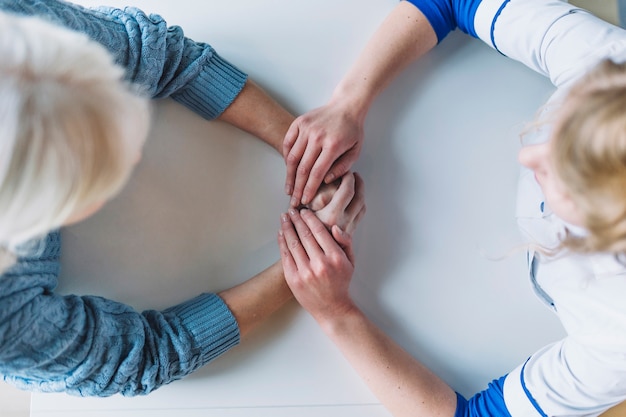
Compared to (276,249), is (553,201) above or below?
above

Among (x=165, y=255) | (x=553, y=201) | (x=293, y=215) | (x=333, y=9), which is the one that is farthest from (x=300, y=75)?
(x=553, y=201)

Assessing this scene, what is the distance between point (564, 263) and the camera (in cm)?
68

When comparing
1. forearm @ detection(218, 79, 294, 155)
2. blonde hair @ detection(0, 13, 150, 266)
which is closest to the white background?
forearm @ detection(218, 79, 294, 155)

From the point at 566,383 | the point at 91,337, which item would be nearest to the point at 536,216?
the point at 566,383

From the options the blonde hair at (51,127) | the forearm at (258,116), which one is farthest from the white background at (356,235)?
the blonde hair at (51,127)

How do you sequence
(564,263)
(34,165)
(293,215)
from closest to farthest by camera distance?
(34,165) → (564,263) → (293,215)

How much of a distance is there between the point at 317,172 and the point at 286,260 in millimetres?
129

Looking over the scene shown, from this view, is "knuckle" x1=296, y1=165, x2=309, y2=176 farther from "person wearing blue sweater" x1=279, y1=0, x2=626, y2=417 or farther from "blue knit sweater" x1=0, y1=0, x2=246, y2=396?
"blue knit sweater" x1=0, y1=0, x2=246, y2=396

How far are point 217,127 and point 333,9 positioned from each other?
0.81 ft

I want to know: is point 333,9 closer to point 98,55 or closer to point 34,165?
point 98,55

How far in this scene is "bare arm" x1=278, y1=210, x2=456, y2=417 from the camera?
0.77 meters

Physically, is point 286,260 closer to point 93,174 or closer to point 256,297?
point 256,297

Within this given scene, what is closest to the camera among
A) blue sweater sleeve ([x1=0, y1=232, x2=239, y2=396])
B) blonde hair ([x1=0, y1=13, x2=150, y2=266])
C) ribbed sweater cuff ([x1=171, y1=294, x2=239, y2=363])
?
blonde hair ([x1=0, y1=13, x2=150, y2=266])

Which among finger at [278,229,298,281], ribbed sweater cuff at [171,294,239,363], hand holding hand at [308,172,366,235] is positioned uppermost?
hand holding hand at [308,172,366,235]
